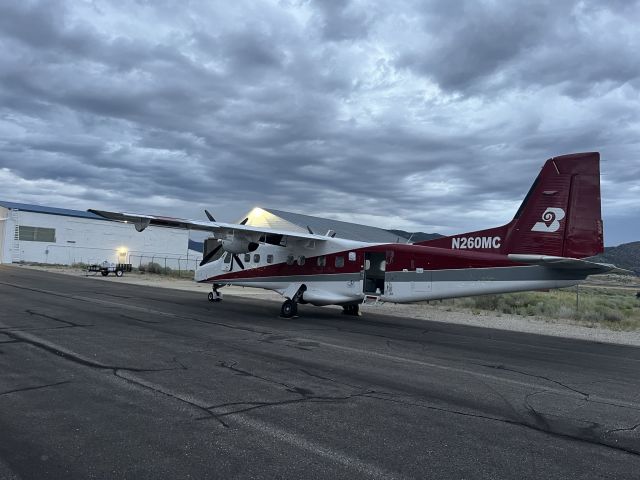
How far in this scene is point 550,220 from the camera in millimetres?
14516

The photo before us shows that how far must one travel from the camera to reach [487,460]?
4.87 meters

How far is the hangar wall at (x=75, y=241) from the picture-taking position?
2586 inches

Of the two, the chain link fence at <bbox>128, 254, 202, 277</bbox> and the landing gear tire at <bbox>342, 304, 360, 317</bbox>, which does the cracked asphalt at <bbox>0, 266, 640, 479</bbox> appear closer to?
the landing gear tire at <bbox>342, 304, 360, 317</bbox>

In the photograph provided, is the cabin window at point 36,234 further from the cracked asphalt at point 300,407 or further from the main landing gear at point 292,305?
the cracked asphalt at point 300,407

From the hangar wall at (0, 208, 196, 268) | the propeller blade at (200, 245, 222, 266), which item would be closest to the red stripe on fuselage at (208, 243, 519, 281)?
the propeller blade at (200, 245, 222, 266)

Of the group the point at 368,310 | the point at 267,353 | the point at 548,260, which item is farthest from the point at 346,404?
the point at 368,310

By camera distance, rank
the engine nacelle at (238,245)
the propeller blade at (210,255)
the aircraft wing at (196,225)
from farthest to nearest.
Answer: the propeller blade at (210,255) → the engine nacelle at (238,245) → the aircraft wing at (196,225)

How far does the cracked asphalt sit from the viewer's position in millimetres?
4641

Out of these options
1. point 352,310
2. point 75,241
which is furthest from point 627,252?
point 352,310

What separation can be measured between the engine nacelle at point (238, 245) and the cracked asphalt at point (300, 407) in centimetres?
641

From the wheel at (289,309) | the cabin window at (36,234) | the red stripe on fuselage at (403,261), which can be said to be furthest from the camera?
the cabin window at (36,234)

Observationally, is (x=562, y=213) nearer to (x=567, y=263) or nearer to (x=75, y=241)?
(x=567, y=263)

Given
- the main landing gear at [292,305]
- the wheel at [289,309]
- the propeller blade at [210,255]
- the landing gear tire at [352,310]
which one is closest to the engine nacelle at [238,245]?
the main landing gear at [292,305]

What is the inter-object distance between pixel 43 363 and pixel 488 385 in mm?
7804
